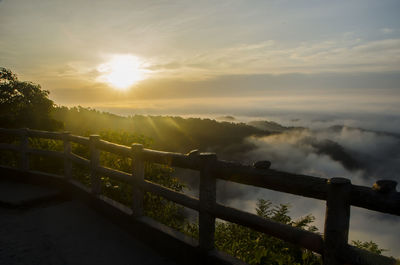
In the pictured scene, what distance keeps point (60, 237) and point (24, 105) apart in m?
17.7

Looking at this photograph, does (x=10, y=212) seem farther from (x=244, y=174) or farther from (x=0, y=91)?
(x=0, y=91)

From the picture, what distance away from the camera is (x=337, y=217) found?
2.75m

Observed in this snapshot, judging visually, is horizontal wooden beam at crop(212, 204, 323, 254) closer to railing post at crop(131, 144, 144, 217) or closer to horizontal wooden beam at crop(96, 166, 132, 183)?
railing post at crop(131, 144, 144, 217)

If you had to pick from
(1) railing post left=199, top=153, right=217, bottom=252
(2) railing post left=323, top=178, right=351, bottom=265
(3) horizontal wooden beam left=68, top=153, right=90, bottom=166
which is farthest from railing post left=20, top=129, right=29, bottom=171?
(2) railing post left=323, top=178, right=351, bottom=265

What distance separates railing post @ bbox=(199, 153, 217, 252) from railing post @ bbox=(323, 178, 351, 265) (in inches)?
55.6

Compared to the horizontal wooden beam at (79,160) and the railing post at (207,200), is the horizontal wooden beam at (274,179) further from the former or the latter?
the horizontal wooden beam at (79,160)

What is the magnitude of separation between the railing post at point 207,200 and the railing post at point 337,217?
1.41 meters

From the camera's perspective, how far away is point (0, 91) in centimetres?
2038

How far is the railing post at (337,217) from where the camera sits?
107 inches

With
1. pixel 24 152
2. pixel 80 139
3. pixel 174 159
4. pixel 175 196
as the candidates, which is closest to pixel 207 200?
pixel 175 196

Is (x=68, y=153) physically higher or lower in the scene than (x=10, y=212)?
higher

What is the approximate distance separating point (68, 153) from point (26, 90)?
54.5 ft

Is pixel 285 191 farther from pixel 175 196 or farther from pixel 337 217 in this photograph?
pixel 175 196

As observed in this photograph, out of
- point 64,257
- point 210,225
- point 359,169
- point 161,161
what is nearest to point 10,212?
point 64,257
